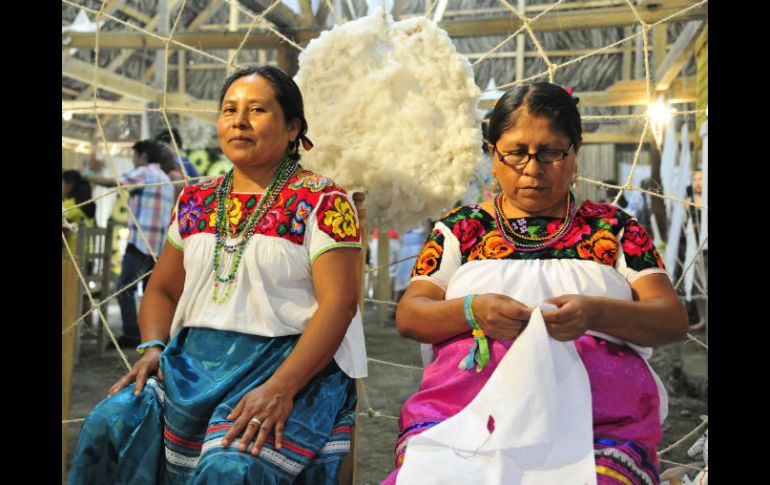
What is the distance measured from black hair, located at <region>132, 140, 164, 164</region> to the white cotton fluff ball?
126 inches

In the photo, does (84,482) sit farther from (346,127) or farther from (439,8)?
(439,8)

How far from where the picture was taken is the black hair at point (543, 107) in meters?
1.50

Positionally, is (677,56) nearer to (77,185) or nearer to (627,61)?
(627,61)

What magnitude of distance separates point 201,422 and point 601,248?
923 millimetres

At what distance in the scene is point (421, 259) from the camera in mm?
1616

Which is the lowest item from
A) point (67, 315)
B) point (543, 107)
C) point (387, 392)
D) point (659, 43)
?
point (387, 392)

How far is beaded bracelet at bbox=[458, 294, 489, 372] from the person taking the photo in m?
1.42

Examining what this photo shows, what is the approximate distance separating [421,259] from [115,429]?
2.48 feet

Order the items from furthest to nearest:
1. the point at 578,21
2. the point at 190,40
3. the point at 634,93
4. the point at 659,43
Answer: the point at 634,93 → the point at 659,43 → the point at 190,40 → the point at 578,21

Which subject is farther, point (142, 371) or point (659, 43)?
point (659, 43)

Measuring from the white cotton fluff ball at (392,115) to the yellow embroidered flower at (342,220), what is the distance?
1.12 feet

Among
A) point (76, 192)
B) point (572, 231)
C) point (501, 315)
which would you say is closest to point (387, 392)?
point (572, 231)

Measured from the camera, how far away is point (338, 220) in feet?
5.41

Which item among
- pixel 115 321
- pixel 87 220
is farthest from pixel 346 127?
pixel 115 321
